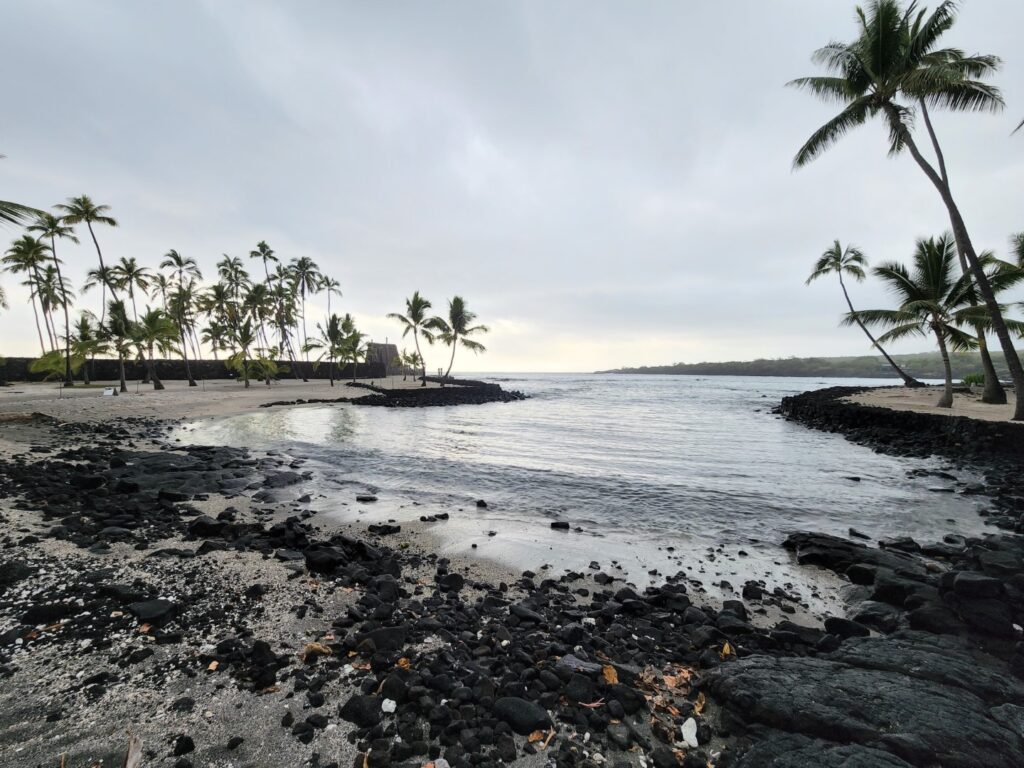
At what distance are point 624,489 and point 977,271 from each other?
16640 mm

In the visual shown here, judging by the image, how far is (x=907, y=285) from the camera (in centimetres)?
2403

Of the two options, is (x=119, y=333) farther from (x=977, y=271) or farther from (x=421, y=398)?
(x=977, y=271)

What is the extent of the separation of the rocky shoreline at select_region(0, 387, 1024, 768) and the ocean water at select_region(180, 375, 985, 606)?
1161 millimetres

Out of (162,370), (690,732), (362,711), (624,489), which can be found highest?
(162,370)

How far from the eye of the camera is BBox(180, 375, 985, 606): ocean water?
7.12 meters

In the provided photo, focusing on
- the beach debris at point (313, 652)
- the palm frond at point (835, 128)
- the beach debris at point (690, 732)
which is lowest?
the beach debris at point (690, 732)

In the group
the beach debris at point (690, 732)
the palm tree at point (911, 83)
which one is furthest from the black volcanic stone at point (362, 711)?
the palm tree at point (911, 83)

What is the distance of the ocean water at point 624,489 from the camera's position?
281 inches

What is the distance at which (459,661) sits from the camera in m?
3.53

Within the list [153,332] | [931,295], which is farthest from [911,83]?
[153,332]

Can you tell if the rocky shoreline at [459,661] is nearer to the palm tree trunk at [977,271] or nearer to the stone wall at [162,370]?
the palm tree trunk at [977,271]

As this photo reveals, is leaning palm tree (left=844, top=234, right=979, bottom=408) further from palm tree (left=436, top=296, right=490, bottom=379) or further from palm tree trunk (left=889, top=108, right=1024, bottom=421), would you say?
palm tree (left=436, top=296, right=490, bottom=379)

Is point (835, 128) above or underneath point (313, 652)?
above

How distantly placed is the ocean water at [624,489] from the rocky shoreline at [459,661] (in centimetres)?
116
